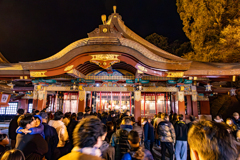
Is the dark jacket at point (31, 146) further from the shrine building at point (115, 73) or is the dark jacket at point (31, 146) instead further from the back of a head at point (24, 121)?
the shrine building at point (115, 73)

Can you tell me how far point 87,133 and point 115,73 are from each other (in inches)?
357

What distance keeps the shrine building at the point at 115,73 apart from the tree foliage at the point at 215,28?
12.2ft

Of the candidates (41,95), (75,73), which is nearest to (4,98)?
(41,95)

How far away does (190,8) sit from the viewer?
1628cm

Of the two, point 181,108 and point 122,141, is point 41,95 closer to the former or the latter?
point 122,141

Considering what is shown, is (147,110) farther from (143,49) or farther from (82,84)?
(143,49)

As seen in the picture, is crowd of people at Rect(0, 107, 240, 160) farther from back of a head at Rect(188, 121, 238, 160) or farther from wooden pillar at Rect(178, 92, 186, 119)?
wooden pillar at Rect(178, 92, 186, 119)

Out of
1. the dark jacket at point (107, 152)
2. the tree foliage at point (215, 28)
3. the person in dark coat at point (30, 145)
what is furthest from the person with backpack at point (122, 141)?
the tree foliage at point (215, 28)

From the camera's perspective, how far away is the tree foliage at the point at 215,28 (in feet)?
39.7

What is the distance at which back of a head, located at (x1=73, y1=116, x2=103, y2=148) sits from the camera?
4.54ft

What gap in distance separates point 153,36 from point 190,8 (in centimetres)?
1030

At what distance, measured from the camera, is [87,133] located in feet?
4.68

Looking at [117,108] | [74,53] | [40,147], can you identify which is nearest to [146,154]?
[40,147]

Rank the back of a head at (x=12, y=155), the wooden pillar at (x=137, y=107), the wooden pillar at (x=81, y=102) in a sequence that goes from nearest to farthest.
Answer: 1. the back of a head at (x=12, y=155)
2. the wooden pillar at (x=137, y=107)
3. the wooden pillar at (x=81, y=102)
